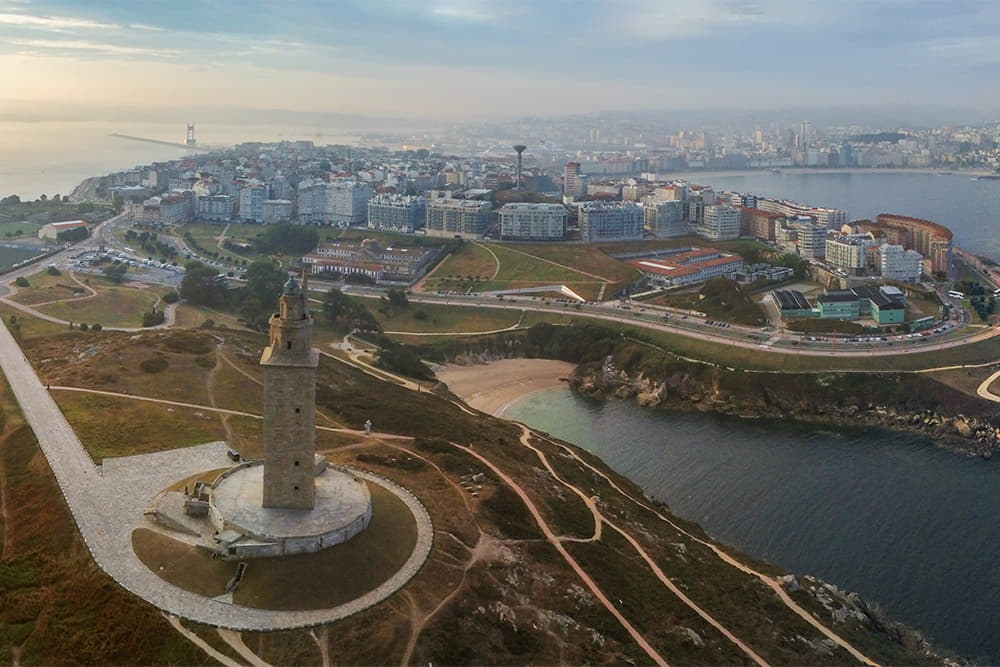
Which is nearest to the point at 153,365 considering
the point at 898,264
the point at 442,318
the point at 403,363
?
the point at 403,363

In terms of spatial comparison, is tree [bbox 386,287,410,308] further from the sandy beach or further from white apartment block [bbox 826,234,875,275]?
white apartment block [bbox 826,234,875,275]

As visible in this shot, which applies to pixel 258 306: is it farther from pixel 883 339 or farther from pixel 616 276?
pixel 883 339

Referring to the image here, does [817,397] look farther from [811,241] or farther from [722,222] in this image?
[722,222]

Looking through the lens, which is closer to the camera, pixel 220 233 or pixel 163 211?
pixel 220 233

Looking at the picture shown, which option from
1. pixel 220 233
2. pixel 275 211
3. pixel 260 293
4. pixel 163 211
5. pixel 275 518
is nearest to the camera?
pixel 275 518

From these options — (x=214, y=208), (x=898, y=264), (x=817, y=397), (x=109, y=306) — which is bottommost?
(x=817, y=397)

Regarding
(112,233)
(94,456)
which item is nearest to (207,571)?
(94,456)

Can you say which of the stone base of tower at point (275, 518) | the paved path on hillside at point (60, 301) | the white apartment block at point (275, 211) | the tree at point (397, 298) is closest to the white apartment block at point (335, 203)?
the white apartment block at point (275, 211)
